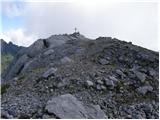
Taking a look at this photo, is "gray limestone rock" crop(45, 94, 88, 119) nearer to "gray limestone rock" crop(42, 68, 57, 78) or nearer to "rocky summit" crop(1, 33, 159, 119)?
"rocky summit" crop(1, 33, 159, 119)

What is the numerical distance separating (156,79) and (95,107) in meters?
7.58

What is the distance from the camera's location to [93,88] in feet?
83.4

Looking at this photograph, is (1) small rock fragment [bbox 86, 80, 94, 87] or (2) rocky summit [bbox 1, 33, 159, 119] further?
(1) small rock fragment [bbox 86, 80, 94, 87]

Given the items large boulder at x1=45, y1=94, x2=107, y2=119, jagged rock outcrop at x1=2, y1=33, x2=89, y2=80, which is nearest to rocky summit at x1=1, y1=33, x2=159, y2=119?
large boulder at x1=45, y1=94, x2=107, y2=119

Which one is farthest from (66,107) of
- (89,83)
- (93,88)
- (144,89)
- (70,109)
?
(144,89)

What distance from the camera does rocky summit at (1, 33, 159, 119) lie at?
22.6m

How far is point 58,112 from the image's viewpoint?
71.7 feet

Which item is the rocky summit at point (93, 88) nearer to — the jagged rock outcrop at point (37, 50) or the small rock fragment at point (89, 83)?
the small rock fragment at point (89, 83)

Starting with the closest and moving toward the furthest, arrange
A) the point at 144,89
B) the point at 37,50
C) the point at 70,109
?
the point at 70,109, the point at 144,89, the point at 37,50

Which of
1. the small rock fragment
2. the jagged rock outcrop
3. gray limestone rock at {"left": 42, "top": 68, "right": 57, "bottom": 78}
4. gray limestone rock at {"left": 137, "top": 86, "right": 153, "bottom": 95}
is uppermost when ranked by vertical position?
gray limestone rock at {"left": 42, "top": 68, "right": 57, "bottom": 78}

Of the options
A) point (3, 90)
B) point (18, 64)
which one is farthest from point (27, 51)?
point (3, 90)

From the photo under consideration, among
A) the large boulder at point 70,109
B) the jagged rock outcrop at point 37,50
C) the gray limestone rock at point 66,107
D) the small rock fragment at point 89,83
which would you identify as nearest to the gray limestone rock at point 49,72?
the small rock fragment at point 89,83

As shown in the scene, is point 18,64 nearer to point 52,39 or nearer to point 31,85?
point 52,39

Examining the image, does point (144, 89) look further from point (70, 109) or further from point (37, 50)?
point (37, 50)
